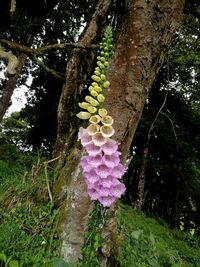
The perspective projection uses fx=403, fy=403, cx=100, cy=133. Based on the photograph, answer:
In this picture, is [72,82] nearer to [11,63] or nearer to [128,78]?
[11,63]

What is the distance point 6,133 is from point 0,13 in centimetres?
1686

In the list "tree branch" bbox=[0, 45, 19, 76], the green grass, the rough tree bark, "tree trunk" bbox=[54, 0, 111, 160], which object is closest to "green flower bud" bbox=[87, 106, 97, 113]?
the green grass

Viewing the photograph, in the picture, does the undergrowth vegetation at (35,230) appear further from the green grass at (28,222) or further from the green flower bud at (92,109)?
the green flower bud at (92,109)

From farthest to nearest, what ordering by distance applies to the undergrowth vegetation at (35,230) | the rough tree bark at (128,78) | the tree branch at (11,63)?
the tree branch at (11,63), the rough tree bark at (128,78), the undergrowth vegetation at (35,230)

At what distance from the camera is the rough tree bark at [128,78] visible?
12.6 ft

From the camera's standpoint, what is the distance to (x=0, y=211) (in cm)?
419

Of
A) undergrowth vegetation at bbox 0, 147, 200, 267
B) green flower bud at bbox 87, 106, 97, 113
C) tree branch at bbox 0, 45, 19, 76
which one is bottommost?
undergrowth vegetation at bbox 0, 147, 200, 267

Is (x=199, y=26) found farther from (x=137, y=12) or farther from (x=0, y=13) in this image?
(x=137, y=12)

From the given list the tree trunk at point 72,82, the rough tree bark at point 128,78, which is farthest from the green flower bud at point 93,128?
the tree trunk at point 72,82

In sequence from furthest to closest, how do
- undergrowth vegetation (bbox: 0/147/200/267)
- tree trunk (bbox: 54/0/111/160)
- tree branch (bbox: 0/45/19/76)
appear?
1. tree trunk (bbox: 54/0/111/160)
2. tree branch (bbox: 0/45/19/76)
3. undergrowth vegetation (bbox: 0/147/200/267)

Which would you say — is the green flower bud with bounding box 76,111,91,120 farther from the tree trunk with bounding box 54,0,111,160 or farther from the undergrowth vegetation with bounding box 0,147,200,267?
the tree trunk with bounding box 54,0,111,160

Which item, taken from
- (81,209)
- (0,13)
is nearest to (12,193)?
(81,209)

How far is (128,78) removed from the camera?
4.28 meters

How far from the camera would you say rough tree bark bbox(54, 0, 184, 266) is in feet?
12.6
